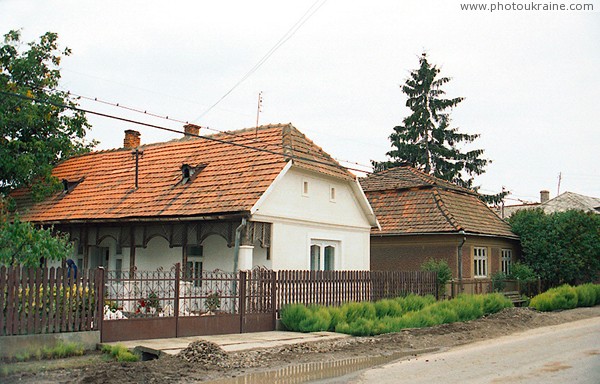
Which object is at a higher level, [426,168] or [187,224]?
[426,168]

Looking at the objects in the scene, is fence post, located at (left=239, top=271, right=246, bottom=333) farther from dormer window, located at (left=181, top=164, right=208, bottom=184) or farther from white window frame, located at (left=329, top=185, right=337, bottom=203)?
white window frame, located at (left=329, top=185, right=337, bottom=203)

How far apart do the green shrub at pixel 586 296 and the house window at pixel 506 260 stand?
478 centimetres

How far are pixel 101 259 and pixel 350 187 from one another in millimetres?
9788

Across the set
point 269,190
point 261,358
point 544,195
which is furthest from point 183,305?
point 544,195

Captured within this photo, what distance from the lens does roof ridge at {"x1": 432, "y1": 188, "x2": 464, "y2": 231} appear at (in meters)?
27.6

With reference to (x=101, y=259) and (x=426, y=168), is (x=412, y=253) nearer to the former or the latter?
(x=101, y=259)

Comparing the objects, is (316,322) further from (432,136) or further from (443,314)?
(432,136)

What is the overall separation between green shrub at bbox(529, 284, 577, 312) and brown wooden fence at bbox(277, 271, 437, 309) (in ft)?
15.4

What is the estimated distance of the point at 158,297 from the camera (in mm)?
14805

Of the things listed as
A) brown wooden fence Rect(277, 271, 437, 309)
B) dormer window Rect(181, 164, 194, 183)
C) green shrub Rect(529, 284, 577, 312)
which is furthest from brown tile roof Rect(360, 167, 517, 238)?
dormer window Rect(181, 164, 194, 183)

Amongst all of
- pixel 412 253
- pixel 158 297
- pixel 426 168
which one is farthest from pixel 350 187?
pixel 426 168

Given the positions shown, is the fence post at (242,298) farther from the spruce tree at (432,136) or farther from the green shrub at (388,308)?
the spruce tree at (432,136)

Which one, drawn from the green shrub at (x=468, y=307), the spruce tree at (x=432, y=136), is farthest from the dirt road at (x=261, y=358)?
the spruce tree at (x=432, y=136)

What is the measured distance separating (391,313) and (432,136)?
105 feet
